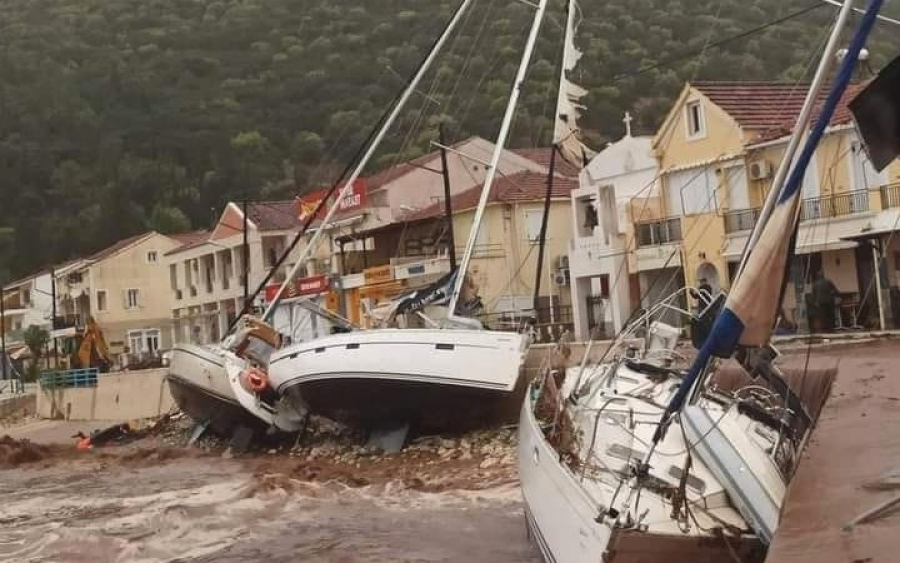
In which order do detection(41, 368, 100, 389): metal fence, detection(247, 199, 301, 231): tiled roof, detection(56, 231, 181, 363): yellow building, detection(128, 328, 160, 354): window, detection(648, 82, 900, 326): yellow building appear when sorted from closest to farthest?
detection(648, 82, 900, 326): yellow building, detection(41, 368, 100, 389): metal fence, detection(247, 199, 301, 231): tiled roof, detection(128, 328, 160, 354): window, detection(56, 231, 181, 363): yellow building

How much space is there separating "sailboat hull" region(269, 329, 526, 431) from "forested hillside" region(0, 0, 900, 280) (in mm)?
38417

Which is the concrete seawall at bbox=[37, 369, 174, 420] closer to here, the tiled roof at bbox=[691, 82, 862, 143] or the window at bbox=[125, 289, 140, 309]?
the tiled roof at bbox=[691, 82, 862, 143]

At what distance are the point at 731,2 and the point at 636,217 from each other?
2105 cm

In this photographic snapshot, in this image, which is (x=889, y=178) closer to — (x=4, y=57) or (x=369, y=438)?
(x=369, y=438)

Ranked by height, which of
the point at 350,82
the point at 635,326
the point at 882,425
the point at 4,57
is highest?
the point at 4,57

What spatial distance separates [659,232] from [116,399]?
73.6 feet

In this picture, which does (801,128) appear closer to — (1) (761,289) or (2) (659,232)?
(1) (761,289)

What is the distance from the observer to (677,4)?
60.9 metres

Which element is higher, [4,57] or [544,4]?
[4,57]

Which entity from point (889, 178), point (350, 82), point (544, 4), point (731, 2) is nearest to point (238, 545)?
point (544, 4)

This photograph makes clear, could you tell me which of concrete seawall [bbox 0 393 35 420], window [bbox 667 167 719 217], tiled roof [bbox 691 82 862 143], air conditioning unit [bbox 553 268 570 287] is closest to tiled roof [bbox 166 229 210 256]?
concrete seawall [bbox 0 393 35 420]

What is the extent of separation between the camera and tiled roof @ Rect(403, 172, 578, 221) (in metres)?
41.2

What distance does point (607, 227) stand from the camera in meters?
Answer: 35.0

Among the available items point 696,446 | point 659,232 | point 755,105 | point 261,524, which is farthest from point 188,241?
point 696,446
